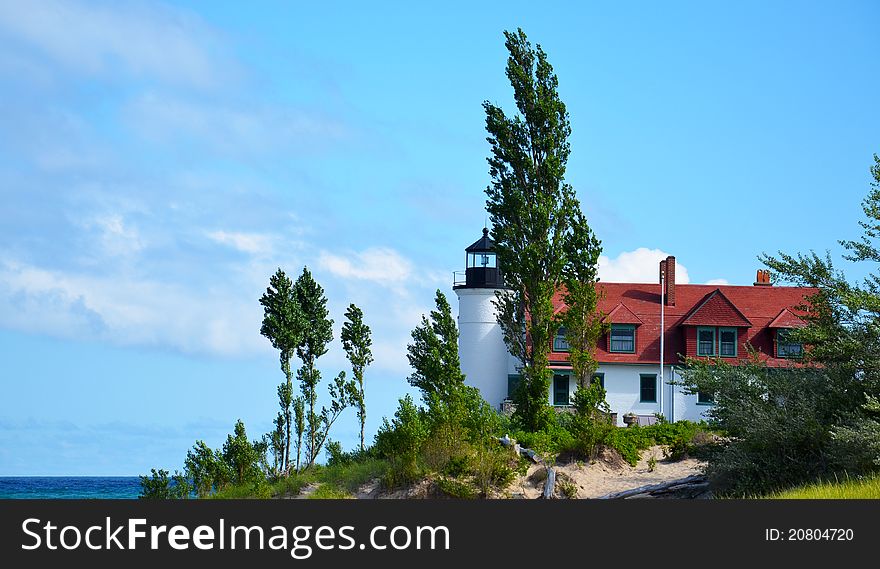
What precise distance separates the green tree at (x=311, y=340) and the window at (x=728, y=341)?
17.5 m

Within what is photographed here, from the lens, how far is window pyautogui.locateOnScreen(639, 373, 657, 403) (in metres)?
41.4

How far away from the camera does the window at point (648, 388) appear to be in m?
41.4

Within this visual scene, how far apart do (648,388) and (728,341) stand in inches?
154

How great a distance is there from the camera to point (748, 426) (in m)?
18.9

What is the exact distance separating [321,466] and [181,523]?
18364 mm

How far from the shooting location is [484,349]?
137 ft

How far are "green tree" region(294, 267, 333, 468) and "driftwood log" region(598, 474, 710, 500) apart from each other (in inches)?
492

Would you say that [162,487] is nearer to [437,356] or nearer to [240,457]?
[240,457]

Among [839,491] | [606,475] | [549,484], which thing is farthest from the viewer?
[606,475]

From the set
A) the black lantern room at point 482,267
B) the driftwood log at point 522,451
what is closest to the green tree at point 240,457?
the driftwood log at point 522,451

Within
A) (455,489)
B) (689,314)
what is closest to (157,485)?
(455,489)

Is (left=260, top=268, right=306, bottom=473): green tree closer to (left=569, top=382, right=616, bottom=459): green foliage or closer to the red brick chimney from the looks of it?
(left=569, top=382, right=616, bottom=459): green foliage

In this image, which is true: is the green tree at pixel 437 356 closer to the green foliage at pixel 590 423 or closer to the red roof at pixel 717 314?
the green foliage at pixel 590 423

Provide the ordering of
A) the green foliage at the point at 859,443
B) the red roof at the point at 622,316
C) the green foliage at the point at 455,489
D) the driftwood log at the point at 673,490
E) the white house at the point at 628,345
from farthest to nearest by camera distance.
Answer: the red roof at the point at 622,316 → the white house at the point at 628,345 → the green foliage at the point at 455,489 → the driftwood log at the point at 673,490 → the green foliage at the point at 859,443
